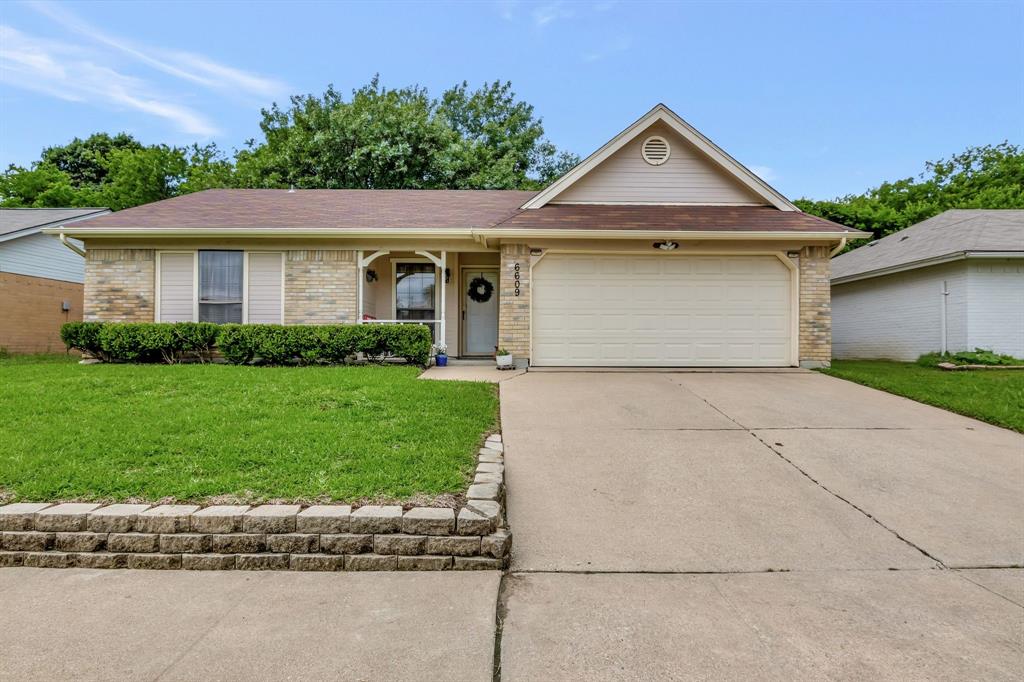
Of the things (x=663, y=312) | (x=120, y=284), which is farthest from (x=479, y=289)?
(x=120, y=284)

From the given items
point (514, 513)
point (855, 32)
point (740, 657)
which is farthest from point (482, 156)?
point (740, 657)

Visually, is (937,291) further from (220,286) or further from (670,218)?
(220,286)

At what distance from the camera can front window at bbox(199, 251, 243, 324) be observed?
10.4 metres

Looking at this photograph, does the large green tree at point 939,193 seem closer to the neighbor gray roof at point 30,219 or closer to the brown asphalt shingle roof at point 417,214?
the brown asphalt shingle roof at point 417,214

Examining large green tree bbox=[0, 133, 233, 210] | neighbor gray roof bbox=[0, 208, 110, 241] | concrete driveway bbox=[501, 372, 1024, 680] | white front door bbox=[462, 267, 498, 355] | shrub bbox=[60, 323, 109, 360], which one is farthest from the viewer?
large green tree bbox=[0, 133, 233, 210]

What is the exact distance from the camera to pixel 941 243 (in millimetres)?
11969

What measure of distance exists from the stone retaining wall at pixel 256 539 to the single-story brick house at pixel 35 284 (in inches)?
571

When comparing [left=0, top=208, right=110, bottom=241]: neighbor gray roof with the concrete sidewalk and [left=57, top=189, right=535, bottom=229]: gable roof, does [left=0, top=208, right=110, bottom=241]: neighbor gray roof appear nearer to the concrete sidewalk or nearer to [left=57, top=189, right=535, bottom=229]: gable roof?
[left=57, top=189, right=535, bottom=229]: gable roof

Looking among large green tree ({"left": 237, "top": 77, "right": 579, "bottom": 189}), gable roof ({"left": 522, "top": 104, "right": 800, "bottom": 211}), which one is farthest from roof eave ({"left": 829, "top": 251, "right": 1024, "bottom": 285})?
large green tree ({"left": 237, "top": 77, "right": 579, "bottom": 189})

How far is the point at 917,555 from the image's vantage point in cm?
308

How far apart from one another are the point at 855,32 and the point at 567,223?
12192mm

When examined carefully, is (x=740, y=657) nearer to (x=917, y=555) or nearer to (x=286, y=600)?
(x=917, y=555)

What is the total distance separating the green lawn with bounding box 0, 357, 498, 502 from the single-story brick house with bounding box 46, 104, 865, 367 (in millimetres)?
3575

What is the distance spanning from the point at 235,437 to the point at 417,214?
818cm
